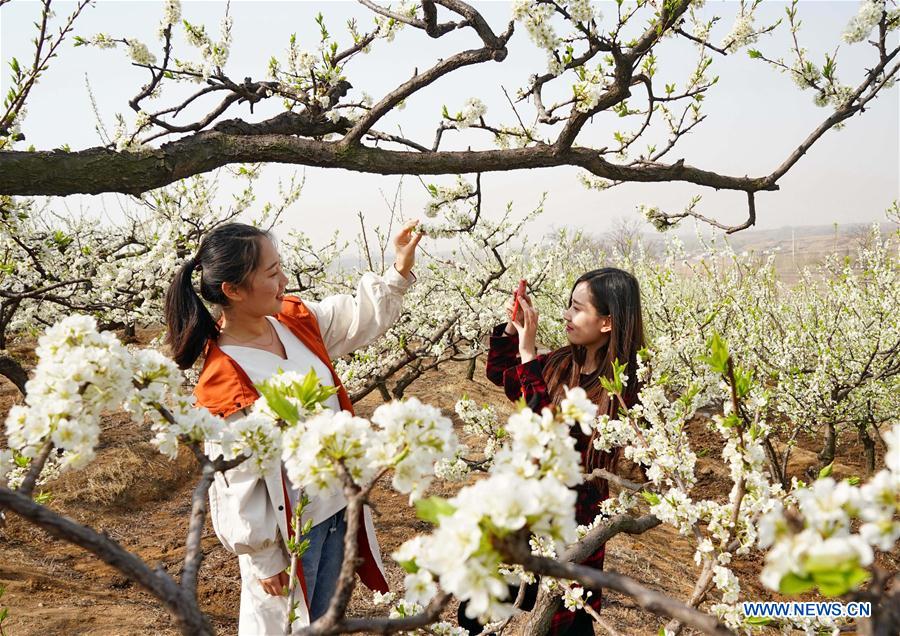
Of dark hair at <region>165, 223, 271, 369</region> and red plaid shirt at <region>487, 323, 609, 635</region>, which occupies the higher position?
dark hair at <region>165, 223, 271, 369</region>

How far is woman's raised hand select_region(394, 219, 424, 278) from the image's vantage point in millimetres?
2543

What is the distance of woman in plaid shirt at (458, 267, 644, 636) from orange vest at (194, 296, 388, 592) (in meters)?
0.57

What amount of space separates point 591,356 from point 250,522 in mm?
1633

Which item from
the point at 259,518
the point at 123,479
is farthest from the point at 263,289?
the point at 123,479

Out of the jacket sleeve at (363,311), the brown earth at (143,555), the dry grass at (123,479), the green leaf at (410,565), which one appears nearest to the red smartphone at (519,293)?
the jacket sleeve at (363,311)

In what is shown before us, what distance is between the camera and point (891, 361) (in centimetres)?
577

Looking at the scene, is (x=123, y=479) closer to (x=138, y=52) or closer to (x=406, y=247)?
(x=138, y=52)

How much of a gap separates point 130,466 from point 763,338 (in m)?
7.39

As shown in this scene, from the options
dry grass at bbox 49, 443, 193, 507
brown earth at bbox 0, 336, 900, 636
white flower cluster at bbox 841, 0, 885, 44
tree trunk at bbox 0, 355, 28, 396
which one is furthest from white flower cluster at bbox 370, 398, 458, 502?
dry grass at bbox 49, 443, 193, 507

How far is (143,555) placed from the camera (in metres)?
4.81

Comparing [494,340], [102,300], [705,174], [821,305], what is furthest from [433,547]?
[821,305]

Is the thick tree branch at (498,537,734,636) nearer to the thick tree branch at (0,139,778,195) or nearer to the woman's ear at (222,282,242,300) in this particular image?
the woman's ear at (222,282,242,300)

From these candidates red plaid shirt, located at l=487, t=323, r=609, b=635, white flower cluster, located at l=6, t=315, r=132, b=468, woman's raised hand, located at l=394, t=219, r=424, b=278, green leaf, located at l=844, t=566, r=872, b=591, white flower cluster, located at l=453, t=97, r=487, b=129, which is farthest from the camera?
white flower cluster, located at l=453, t=97, r=487, b=129

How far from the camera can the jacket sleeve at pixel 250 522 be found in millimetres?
1940
